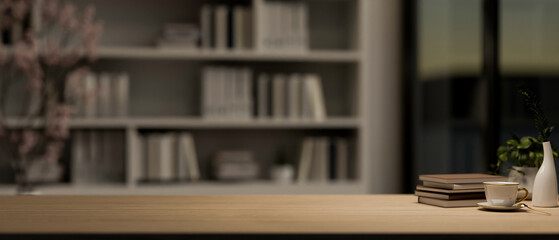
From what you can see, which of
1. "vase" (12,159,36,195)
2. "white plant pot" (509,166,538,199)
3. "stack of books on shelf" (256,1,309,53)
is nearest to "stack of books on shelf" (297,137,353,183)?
"stack of books on shelf" (256,1,309,53)

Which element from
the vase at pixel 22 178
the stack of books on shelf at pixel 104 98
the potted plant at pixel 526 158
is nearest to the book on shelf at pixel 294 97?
the stack of books on shelf at pixel 104 98

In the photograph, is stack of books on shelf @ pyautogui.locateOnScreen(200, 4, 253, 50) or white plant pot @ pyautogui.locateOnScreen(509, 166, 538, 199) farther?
stack of books on shelf @ pyautogui.locateOnScreen(200, 4, 253, 50)

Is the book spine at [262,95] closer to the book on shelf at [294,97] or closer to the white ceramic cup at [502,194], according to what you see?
the book on shelf at [294,97]

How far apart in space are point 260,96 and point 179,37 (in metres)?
0.54

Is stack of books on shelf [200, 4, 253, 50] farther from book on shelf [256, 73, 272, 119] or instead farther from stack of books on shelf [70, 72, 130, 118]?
stack of books on shelf [70, 72, 130, 118]

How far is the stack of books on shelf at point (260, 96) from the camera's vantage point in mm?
3549

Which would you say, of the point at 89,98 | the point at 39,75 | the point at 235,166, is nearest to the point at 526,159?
the point at 235,166

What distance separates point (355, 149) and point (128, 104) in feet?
4.30

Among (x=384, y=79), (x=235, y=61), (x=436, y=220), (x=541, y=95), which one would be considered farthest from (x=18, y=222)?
(x=384, y=79)

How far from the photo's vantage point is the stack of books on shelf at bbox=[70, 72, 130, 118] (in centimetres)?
347

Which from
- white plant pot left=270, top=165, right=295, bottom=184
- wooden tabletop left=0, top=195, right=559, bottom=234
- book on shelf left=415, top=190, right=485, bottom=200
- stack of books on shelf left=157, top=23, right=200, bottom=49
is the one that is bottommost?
white plant pot left=270, top=165, right=295, bottom=184

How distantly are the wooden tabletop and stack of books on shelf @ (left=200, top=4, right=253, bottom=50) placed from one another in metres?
1.66

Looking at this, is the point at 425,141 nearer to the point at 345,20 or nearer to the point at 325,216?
the point at 345,20

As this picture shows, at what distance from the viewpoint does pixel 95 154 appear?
11.5ft
